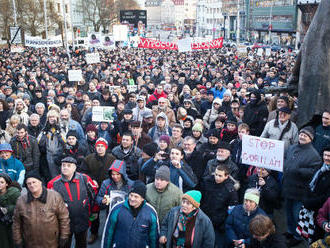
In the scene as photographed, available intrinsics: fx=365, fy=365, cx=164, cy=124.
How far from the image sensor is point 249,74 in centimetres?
1532

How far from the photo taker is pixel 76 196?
4824mm

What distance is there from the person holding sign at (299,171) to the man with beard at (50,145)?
12.6 ft

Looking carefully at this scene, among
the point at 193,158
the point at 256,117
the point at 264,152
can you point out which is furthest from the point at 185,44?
the point at 264,152

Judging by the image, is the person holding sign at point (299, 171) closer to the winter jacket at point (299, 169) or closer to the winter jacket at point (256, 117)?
the winter jacket at point (299, 169)

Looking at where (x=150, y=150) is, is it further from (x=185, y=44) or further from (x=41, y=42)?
(x=41, y=42)

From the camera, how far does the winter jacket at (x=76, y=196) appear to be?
477 centimetres

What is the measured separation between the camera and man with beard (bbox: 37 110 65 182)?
6684 millimetres

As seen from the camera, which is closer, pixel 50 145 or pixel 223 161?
pixel 223 161

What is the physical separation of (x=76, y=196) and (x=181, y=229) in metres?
1.53

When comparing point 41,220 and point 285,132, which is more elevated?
point 285,132

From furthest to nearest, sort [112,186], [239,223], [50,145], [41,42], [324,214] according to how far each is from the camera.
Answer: [41,42] → [50,145] → [112,186] → [239,223] → [324,214]

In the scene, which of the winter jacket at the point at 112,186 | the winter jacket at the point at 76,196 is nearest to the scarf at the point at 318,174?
the winter jacket at the point at 112,186

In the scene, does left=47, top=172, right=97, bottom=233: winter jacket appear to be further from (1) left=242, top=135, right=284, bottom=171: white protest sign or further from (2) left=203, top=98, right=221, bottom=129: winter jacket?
(2) left=203, top=98, right=221, bottom=129: winter jacket

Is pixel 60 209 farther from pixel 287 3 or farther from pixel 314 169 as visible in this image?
pixel 287 3
